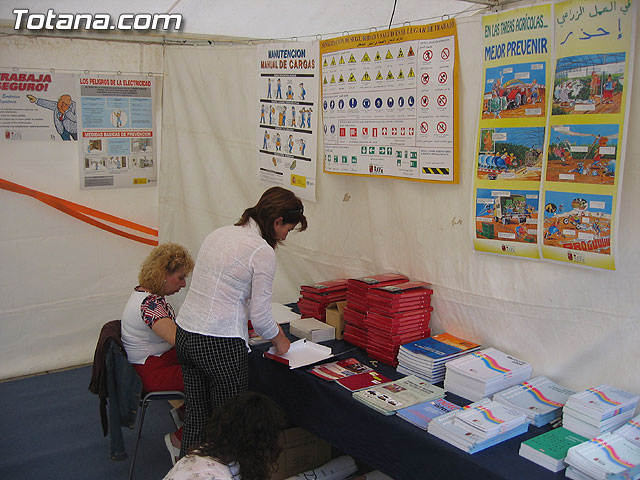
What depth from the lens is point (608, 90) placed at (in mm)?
1975

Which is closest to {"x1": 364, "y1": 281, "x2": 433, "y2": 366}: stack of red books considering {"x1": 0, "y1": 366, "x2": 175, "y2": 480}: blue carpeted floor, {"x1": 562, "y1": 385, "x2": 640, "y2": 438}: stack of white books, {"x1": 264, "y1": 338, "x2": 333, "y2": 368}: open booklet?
{"x1": 264, "y1": 338, "x2": 333, "y2": 368}: open booklet

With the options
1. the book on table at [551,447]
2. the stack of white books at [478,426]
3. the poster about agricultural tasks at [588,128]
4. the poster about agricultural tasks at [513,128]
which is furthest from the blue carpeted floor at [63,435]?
the poster about agricultural tasks at [588,128]

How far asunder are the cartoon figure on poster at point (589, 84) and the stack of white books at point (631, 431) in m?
0.95

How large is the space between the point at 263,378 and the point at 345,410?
1.83ft

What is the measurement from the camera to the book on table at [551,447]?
5.88ft

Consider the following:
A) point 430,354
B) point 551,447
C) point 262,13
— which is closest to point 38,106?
point 262,13

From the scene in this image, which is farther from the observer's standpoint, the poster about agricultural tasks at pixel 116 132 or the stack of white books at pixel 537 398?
the poster about agricultural tasks at pixel 116 132

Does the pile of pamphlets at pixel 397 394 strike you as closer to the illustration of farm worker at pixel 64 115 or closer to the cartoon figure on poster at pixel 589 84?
the cartoon figure on poster at pixel 589 84

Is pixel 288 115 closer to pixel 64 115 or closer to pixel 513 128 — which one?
pixel 513 128

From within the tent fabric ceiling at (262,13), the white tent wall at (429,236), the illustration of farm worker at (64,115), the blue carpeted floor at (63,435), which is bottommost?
the blue carpeted floor at (63,435)

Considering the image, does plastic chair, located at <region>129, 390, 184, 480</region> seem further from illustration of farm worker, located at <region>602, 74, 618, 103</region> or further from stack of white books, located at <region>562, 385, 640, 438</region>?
illustration of farm worker, located at <region>602, 74, 618, 103</region>

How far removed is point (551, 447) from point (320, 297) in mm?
1395

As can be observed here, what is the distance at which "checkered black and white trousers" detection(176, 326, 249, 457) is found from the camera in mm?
2424

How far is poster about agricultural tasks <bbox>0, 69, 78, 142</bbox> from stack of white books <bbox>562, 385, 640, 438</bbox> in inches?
139
